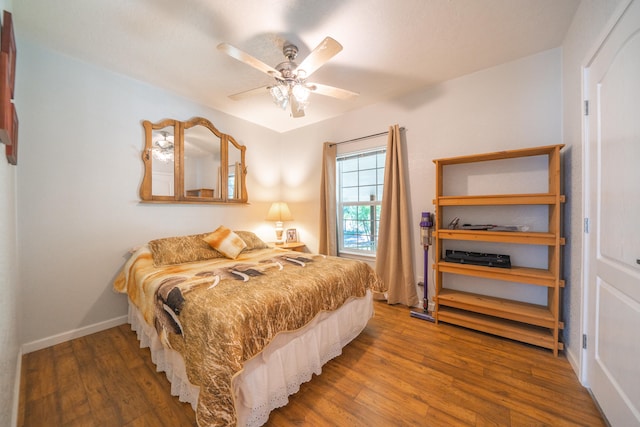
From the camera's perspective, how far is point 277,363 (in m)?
1.38

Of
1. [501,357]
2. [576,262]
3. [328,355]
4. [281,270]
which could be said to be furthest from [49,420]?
[576,262]

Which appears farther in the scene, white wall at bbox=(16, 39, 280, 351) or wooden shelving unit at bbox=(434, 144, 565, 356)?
white wall at bbox=(16, 39, 280, 351)

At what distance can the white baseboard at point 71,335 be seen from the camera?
1.94m

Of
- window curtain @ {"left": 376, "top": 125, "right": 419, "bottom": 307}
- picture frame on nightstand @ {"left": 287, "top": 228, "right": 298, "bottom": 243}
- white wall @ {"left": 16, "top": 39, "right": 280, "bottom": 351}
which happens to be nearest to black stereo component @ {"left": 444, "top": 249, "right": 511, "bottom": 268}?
window curtain @ {"left": 376, "top": 125, "right": 419, "bottom": 307}

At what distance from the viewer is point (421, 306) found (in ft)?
8.98

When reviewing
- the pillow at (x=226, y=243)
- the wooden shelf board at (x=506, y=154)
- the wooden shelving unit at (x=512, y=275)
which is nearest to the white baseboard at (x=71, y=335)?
the pillow at (x=226, y=243)

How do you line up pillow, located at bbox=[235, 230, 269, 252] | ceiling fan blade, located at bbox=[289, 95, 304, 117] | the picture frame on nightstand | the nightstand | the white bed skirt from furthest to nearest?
the picture frame on nightstand, the nightstand, pillow, located at bbox=[235, 230, 269, 252], ceiling fan blade, located at bbox=[289, 95, 304, 117], the white bed skirt

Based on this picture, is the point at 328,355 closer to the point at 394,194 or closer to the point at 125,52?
the point at 394,194

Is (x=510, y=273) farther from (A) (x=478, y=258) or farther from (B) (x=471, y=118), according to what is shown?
(B) (x=471, y=118)

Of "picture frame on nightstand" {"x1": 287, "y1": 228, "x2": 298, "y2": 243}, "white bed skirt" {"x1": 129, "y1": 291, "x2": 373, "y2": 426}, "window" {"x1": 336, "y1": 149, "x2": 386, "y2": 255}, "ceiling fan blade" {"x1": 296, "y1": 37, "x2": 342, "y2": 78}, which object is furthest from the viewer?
"picture frame on nightstand" {"x1": 287, "y1": 228, "x2": 298, "y2": 243}

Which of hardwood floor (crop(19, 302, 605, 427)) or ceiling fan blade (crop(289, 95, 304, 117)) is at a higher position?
ceiling fan blade (crop(289, 95, 304, 117))

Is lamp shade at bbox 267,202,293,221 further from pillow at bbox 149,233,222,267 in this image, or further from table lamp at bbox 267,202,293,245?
pillow at bbox 149,233,222,267

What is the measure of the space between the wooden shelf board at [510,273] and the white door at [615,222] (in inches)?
15.3

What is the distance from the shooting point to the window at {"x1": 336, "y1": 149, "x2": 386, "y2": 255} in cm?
326
